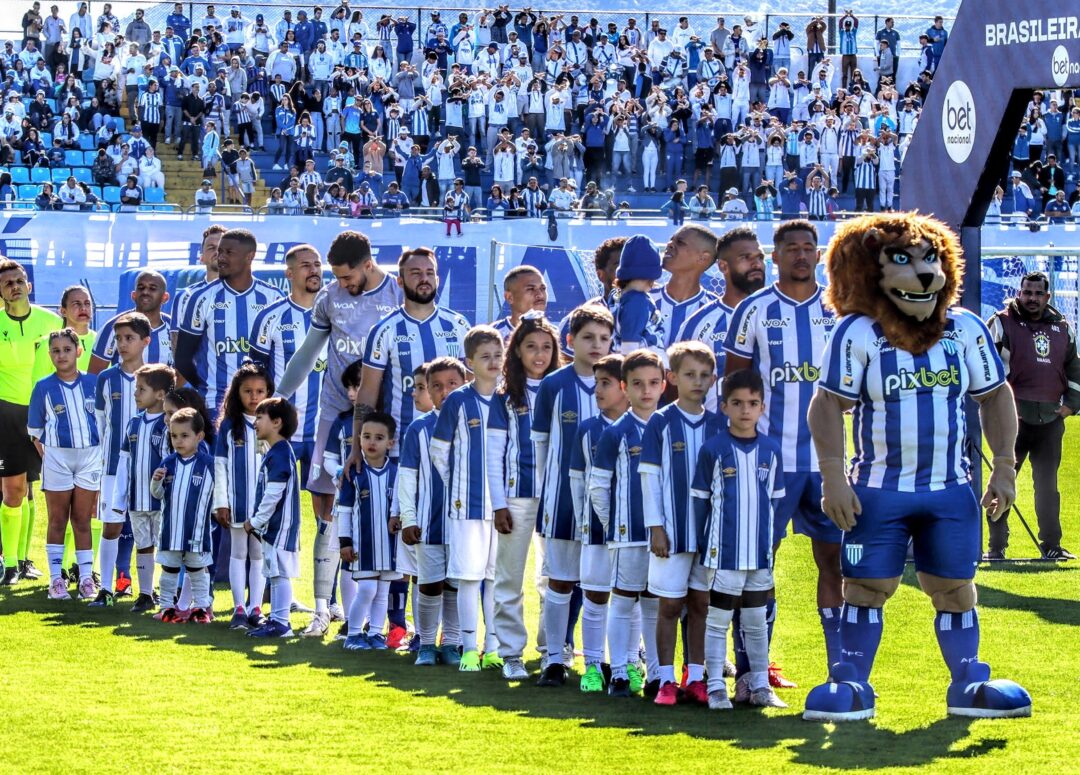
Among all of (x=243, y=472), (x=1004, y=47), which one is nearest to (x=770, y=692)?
(x=243, y=472)

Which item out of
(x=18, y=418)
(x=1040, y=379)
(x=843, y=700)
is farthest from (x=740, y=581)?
(x=18, y=418)

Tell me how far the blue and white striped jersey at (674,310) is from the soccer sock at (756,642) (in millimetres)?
1654

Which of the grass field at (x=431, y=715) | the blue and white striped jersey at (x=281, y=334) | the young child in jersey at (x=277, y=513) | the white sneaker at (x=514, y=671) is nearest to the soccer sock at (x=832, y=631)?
the grass field at (x=431, y=715)

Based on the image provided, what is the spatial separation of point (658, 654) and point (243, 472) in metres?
3.15

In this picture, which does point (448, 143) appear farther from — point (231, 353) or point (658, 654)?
point (658, 654)

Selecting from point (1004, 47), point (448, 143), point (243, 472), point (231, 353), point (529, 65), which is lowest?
point (243, 472)

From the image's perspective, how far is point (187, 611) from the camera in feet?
30.8

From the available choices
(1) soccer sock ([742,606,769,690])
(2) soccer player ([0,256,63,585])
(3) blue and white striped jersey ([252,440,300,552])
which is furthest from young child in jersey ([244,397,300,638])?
(1) soccer sock ([742,606,769,690])

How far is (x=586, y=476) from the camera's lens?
7.34m

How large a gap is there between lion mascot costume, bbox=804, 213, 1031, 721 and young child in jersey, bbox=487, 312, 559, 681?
172 centimetres

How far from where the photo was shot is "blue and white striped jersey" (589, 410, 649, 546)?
23.1 feet

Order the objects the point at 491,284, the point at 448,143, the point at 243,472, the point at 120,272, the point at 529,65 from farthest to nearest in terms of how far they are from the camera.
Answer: the point at 529,65 < the point at 448,143 < the point at 120,272 < the point at 491,284 < the point at 243,472

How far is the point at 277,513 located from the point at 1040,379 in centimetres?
570

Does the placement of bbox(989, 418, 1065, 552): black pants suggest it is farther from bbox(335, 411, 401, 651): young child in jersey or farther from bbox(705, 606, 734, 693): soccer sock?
bbox(705, 606, 734, 693): soccer sock
